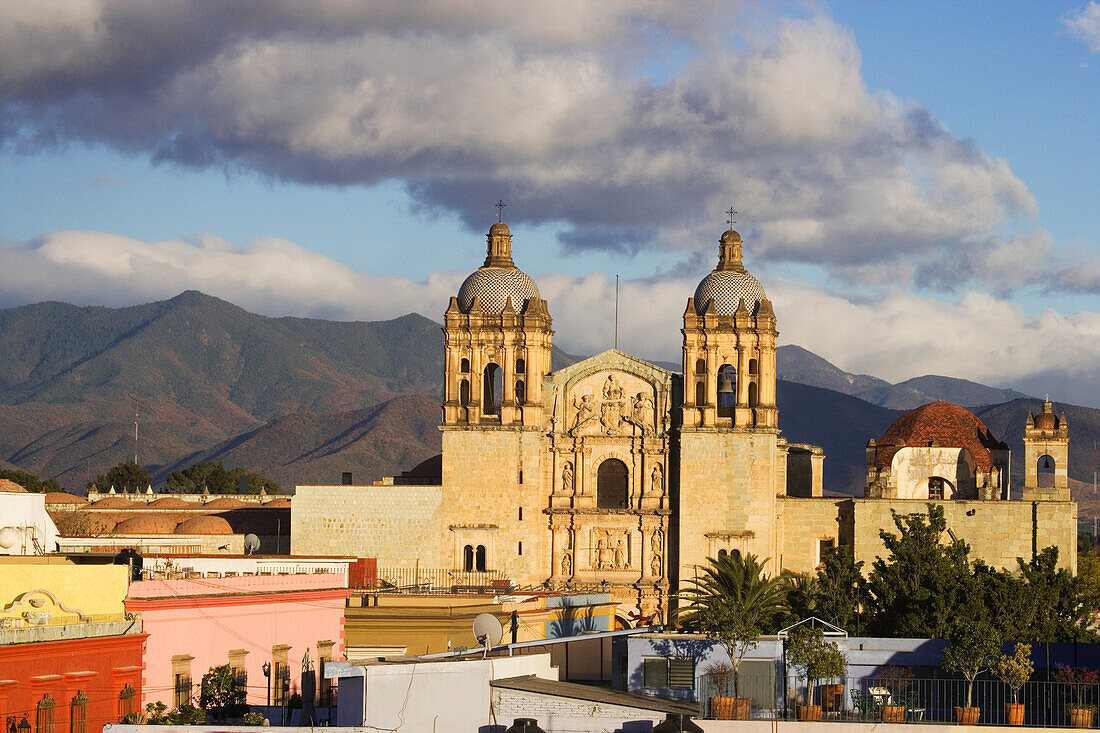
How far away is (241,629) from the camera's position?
38500 millimetres

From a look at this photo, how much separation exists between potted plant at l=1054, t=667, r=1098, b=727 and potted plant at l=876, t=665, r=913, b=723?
2857 millimetres

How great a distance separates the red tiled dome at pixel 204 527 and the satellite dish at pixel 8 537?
29202 mm

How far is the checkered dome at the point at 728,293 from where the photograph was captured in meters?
72.2

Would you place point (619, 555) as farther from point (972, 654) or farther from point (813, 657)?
point (813, 657)

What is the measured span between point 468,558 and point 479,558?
425mm

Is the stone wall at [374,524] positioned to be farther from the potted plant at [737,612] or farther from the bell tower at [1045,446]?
the bell tower at [1045,446]

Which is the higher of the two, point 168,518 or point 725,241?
point 725,241

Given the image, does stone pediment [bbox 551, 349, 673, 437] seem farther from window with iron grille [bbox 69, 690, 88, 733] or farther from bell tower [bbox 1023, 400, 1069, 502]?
window with iron grille [bbox 69, 690, 88, 733]

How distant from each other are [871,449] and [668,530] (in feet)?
38.2

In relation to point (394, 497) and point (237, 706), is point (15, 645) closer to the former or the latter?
point (237, 706)

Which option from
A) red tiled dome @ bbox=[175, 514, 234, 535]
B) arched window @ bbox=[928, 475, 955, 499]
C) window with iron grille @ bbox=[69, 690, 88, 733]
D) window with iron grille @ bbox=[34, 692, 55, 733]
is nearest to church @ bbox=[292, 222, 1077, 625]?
arched window @ bbox=[928, 475, 955, 499]

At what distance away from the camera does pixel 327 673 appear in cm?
2980

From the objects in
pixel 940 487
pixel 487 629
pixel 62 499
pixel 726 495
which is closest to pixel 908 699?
pixel 487 629

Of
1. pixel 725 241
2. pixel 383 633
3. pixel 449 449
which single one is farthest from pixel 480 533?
pixel 383 633
